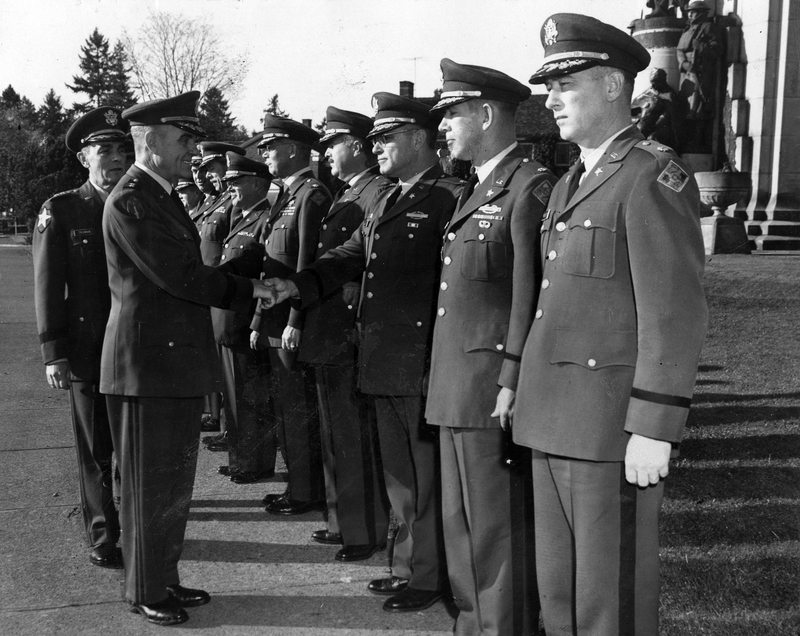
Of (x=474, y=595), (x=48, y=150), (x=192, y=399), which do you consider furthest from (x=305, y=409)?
(x=48, y=150)

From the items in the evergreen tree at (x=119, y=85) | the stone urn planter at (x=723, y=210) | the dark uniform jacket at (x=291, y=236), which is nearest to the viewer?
the dark uniform jacket at (x=291, y=236)

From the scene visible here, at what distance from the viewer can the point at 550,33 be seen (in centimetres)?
294

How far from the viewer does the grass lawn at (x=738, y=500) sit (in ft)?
12.3

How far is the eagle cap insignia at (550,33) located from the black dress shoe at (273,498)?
3327mm

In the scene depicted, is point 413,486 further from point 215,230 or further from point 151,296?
point 215,230

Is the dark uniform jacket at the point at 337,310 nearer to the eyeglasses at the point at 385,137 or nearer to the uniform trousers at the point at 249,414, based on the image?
the eyeglasses at the point at 385,137

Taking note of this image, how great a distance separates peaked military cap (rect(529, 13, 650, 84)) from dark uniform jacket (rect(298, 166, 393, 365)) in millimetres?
2028

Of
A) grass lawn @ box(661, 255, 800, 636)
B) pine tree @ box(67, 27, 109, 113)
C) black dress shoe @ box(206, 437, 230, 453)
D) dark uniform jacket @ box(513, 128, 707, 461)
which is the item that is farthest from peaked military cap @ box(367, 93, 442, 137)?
pine tree @ box(67, 27, 109, 113)

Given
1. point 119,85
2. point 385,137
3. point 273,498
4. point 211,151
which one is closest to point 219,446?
point 273,498

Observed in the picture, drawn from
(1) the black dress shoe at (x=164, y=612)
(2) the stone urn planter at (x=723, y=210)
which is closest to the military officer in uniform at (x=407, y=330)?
(1) the black dress shoe at (x=164, y=612)

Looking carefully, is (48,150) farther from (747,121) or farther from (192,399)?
(192,399)

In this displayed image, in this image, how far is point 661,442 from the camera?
2555mm

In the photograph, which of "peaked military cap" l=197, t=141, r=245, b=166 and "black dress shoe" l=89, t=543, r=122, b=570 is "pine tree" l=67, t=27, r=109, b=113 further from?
"black dress shoe" l=89, t=543, r=122, b=570

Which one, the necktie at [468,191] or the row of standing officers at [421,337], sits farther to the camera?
the necktie at [468,191]
